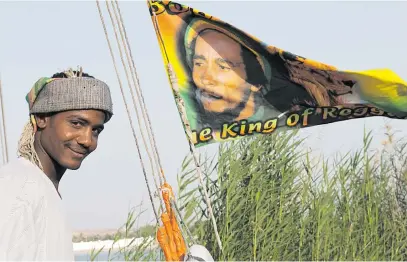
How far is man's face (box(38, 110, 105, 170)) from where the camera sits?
8.84ft

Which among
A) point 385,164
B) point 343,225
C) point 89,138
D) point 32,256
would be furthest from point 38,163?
point 385,164

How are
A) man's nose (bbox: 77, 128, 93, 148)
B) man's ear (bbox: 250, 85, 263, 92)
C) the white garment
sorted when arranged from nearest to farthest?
the white garment, man's nose (bbox: 77, 128, 93, 148), man's ear (bbox: 250, 85, 263, 92)

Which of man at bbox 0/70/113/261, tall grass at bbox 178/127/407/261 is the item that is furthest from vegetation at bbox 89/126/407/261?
man at bbox 0/70/113/261

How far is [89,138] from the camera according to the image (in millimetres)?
2697

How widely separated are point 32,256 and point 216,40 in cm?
402

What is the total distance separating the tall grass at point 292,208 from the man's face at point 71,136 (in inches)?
160

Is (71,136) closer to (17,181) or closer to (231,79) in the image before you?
(17,181)

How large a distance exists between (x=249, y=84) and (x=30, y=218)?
4.05 m

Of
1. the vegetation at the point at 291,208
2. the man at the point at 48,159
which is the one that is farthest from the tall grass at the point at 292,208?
the man at the point at 48,159

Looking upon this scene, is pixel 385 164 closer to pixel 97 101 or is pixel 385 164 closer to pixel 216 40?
pixel 216 40

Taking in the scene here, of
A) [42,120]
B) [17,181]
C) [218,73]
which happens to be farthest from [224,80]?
[17,181]

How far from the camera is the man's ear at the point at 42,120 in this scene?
9.04 feet

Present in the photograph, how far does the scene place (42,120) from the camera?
2.77m

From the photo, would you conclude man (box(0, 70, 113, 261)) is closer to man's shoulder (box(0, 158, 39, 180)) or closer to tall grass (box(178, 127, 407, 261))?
man's shoulder (box(0, 158, 39, 180))
